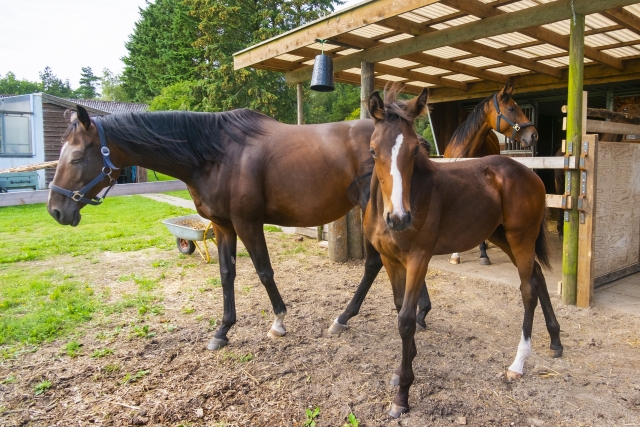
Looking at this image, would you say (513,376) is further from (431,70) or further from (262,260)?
(431,70)

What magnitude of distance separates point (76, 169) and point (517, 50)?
5.48 meters

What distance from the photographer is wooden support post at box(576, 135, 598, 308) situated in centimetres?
369

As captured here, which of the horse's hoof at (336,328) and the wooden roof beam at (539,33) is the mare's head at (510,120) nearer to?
the wooden roof beam at (539,33)

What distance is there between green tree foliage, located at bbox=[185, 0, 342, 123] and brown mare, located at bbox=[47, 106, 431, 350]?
14639mm

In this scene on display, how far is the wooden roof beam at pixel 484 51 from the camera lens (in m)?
4.28

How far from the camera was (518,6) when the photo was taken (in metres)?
3.90

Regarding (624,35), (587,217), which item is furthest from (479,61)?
(587,217)

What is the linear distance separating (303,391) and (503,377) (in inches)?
50.0

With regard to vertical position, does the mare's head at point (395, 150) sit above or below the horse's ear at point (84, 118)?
below

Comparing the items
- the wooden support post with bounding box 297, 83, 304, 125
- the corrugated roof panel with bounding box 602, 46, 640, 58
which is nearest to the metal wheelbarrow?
the wooden support post with bounding box 297, 83, 304, 125

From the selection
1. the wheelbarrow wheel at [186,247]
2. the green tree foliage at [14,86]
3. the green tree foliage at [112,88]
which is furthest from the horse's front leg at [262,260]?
the green tree foliage at [14,86]

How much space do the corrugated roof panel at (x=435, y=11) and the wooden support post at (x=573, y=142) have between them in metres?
1.07

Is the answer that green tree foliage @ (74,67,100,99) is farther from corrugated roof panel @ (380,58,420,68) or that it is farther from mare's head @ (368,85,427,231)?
mare's head @ (368,85,427,231)

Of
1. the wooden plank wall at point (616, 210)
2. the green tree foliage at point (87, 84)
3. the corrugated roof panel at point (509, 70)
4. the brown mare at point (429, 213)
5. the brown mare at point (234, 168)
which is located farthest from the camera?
Result: the green tree foliage at point (87, 84)
